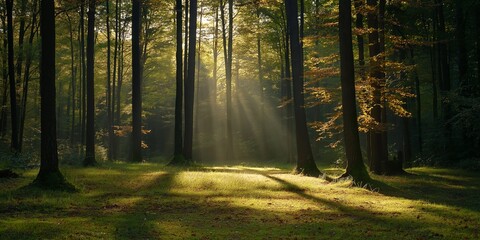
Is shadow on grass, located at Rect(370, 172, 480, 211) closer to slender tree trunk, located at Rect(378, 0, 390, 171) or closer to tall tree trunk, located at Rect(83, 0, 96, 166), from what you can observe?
slender tree trunk, located at Rect(378, 0, 390, 171)

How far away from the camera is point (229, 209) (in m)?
10.6

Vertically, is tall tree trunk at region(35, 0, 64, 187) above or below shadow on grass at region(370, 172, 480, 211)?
above

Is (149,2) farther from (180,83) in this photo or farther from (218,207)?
(218,207)

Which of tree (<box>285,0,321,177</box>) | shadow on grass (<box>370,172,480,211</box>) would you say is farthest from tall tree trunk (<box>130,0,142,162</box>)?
shadow on grass (<box>370,172,480,211</box>)

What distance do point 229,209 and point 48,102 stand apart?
255 inches

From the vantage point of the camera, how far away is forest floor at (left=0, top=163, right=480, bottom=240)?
7.64 m

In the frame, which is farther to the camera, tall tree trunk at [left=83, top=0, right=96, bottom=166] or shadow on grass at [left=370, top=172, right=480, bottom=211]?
tall tree trunk at [left=83, top=0, right=96, bottom=166]

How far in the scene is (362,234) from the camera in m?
7.62

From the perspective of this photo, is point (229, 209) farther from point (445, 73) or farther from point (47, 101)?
point (445, 73)

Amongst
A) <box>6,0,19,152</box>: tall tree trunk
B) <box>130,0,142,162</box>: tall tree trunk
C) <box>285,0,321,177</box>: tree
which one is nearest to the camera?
<box>285,0,321,177</box>: tree

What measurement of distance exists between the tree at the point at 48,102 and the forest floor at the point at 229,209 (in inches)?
34.6

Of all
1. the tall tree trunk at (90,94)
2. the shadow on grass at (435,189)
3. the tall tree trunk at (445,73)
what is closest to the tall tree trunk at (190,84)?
the tall tree trunk at (90,94)

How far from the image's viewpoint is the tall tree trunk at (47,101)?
12.7 metres

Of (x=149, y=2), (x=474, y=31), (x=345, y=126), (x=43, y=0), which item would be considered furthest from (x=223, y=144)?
(x=43, y=0)
